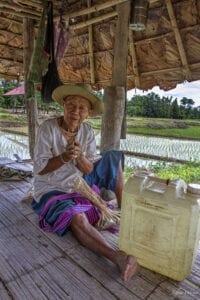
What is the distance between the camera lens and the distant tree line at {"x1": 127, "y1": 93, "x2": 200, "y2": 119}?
1174 centimetres

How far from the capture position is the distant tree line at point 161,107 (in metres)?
11.7

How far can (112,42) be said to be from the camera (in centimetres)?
394

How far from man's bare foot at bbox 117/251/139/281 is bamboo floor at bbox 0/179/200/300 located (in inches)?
1.4

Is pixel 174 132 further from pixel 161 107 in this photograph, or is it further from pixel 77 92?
pixel 77 92

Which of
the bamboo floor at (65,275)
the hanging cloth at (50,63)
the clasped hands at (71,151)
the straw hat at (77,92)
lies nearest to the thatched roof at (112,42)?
the hanging cloth at (50,63)

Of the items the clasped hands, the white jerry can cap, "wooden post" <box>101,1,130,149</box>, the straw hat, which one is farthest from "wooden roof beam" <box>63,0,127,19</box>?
the white jerry can cap

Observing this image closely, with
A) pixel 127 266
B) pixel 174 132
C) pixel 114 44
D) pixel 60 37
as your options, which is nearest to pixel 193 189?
pixel 127 266

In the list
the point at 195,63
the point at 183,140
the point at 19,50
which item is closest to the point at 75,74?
the point at 19,50

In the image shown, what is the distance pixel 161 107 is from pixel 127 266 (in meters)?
11.5

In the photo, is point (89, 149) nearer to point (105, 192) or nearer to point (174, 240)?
point (105, 192)

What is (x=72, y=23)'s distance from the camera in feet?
12.2

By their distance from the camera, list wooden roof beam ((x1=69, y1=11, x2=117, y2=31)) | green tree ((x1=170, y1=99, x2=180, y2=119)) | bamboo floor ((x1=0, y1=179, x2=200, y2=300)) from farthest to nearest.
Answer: green tree ((x1=170, y1=99, x2=180, y2=119)) < wooden roof beam ((x1=69, y1=11, x2=117, y2=31)) < bamboo floor ((x1=0, y1=179, x2=200, y2=300))

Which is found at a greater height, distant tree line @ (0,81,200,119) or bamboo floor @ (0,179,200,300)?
distant tree line @ (0,81,200,119)

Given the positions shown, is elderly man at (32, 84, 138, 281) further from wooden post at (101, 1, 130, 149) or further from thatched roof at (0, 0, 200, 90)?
thatched roof at (0, 0, 200, 90)
